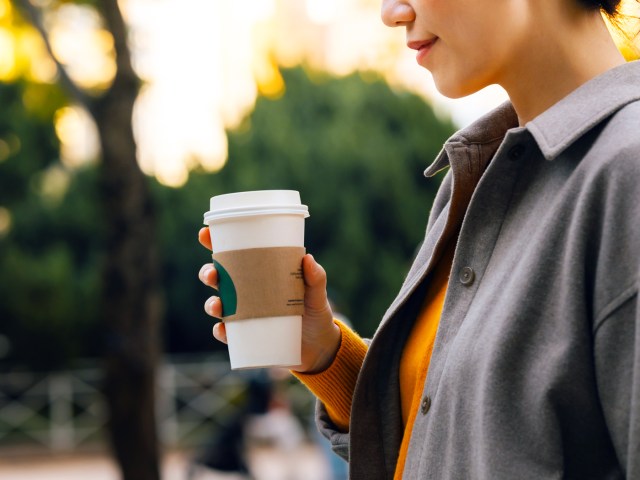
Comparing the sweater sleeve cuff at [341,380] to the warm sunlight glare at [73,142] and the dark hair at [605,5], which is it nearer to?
the dark hair at [605,5]

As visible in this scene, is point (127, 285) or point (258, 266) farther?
point (127, 285)

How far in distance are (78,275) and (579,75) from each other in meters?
14.7

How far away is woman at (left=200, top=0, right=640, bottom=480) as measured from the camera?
1.19 metres

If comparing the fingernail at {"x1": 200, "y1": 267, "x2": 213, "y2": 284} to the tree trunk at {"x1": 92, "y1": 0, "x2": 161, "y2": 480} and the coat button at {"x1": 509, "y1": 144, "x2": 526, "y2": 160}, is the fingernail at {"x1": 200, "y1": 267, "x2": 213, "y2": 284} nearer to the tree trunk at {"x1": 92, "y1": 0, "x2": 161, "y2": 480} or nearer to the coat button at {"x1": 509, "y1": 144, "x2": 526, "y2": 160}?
the coat button at {"x1": 509, "y1": 144, "x2": 526, "y2": 160}

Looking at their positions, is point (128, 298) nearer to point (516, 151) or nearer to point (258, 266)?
point (258, 266)

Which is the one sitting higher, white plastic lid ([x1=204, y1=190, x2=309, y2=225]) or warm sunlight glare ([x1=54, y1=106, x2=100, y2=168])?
white plastic lid ([x1=204, y1=190, x2=309, y2=225])

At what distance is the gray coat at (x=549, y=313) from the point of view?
1179 millimetres

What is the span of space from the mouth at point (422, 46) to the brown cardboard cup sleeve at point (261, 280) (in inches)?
16.7

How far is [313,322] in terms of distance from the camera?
182cm

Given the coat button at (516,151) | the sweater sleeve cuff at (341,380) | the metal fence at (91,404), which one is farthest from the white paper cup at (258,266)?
the metal fence at (91,404)

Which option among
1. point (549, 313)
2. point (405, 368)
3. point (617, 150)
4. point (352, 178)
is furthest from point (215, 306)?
point (352, 178)

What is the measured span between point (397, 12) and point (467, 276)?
0.41m

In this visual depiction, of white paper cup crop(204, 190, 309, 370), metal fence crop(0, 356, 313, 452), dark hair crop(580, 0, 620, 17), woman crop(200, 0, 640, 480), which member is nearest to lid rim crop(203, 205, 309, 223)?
white paper cup crop(204, 190, 309, 370)

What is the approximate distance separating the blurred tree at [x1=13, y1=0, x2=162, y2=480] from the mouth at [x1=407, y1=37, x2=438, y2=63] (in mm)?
5205
